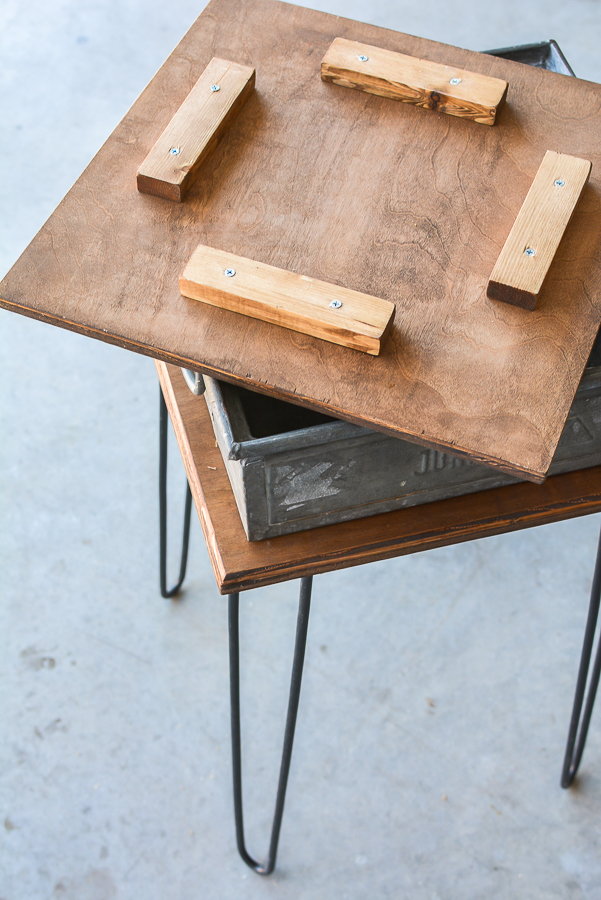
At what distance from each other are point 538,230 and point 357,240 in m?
0.21

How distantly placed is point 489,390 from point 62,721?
1.31 metres

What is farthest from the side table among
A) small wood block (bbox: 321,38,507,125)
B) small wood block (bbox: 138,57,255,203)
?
small wood block (bbox: 321,38,507,125)

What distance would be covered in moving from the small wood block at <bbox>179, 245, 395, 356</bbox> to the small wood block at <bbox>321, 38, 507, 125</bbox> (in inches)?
14.8

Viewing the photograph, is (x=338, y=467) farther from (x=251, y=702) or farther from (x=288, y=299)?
(x=251, y=702)

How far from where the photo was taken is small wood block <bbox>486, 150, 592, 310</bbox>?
3.33 feet

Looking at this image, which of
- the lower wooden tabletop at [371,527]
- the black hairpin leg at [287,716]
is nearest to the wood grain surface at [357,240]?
the lower wooden tabletop at [371,527]

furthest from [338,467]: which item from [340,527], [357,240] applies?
[357,240]

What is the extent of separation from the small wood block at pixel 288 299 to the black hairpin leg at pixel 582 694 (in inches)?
26.4

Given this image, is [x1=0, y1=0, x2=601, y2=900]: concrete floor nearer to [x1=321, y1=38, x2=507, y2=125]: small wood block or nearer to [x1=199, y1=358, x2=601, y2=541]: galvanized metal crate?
[x1=199, y1=358, x2=601, y2=541]: galvanized metal crate

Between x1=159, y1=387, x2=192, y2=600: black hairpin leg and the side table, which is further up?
the side table

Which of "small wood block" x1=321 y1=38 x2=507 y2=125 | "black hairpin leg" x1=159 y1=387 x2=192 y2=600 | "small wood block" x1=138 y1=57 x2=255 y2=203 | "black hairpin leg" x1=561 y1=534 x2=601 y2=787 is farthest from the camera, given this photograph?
"black hairpin leg" x1=159 y1=387 x2=192 y2=600

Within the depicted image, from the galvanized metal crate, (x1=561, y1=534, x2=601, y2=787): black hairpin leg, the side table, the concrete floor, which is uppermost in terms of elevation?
the galvanized metal crate

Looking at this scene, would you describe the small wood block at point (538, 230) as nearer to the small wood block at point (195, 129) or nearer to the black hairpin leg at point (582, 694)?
the small wood block at point (195, 129)

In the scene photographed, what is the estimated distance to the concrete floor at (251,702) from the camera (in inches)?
68.2
